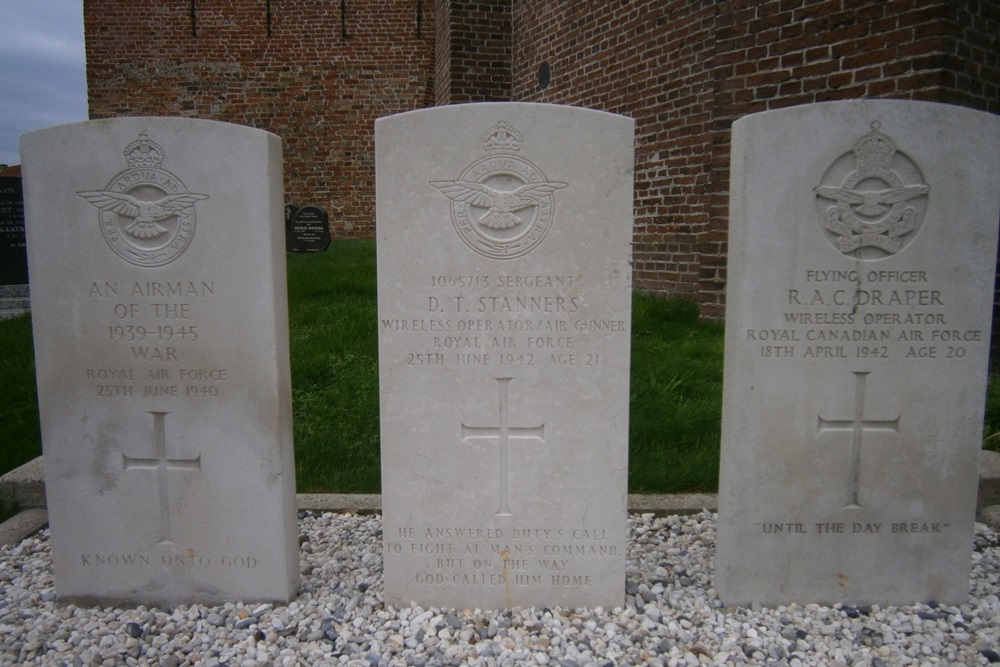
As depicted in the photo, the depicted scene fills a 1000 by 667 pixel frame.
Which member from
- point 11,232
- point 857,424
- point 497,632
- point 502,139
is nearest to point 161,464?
point 497,632

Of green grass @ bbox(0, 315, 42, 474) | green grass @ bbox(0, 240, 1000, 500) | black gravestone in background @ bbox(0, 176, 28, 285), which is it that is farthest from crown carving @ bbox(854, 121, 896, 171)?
black gravestone in background @ bbox(0, 176, 28, 285)

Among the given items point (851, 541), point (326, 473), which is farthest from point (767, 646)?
point (326, 473)

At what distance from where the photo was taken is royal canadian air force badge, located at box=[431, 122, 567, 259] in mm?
2531

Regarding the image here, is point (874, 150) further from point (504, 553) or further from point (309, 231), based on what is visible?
point (309, 231)

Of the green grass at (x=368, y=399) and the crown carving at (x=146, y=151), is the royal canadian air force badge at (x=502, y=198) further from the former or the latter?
the green grass at (x=368, y=399)

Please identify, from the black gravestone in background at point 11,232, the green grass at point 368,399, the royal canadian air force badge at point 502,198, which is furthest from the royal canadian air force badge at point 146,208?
the black gravestone in background at point 11,232

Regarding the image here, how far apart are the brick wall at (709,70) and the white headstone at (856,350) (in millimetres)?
2815

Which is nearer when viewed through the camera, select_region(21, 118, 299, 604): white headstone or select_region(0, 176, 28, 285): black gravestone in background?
select_region(21, 118, 299, 604): white headstone

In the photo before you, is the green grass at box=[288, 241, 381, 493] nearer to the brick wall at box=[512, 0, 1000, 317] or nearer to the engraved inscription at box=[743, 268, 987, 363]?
the engraved inscription at box=[743, 268, 987, 363]

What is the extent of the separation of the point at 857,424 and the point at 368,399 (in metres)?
2.97

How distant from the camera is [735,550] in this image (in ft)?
8.86

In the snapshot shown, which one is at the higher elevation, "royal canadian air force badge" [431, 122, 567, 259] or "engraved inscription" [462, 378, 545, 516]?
"royal canadian air force badge" [431, 122, 567, 259]

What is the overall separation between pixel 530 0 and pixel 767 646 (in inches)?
401

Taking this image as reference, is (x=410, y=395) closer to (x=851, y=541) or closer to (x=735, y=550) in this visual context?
(x=735, y=550)
